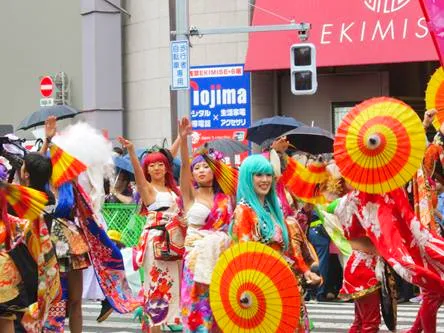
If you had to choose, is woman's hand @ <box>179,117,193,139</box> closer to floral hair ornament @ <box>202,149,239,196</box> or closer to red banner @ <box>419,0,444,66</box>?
floral hair ornament @ <box>202,149,239,196</box>

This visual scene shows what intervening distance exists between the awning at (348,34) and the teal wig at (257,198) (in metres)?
11.7

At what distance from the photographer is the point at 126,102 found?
23.7 metres

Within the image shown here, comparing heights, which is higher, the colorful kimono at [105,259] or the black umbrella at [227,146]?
the black umbrella at [227,146]

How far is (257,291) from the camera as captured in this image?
7.54 meters

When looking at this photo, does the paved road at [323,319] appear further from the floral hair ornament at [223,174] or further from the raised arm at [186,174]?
the floral hair ornament at [223,174]

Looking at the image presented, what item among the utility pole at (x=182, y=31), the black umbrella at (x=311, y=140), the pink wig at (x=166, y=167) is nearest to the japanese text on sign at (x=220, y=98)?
the utility pole at (x=182, y=31)

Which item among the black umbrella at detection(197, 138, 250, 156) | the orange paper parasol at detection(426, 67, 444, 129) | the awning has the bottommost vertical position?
the black umbrella at detection(197, 138, 250, 156)

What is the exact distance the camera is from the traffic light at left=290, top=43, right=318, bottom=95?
17719mm

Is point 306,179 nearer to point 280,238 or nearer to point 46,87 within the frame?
point 280,238

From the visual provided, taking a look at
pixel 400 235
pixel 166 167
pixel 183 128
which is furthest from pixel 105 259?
pixel 400 235

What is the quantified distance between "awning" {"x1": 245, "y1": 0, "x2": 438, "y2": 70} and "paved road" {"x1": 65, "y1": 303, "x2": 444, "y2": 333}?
7.09m

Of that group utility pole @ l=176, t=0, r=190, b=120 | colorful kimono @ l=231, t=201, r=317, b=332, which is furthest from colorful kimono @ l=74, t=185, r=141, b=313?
utility pole @ l=176, t=0, r=190, b=120

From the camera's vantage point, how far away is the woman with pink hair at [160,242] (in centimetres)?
1016

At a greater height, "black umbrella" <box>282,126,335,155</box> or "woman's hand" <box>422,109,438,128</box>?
"woman's hand" <box>422,109,438,128</box>
